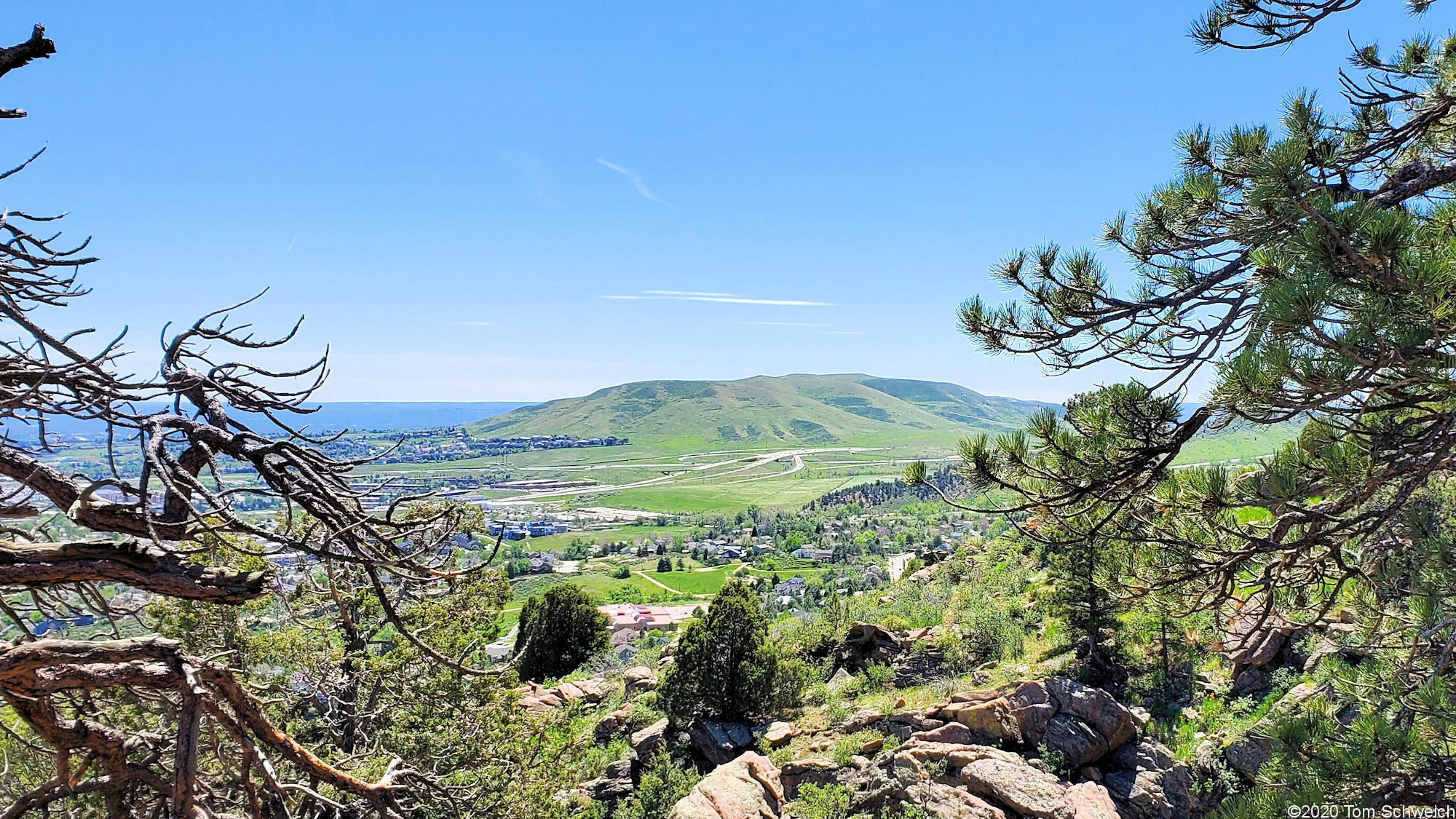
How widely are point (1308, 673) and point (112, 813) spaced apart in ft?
42.7

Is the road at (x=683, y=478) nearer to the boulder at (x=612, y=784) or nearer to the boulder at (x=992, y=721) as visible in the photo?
the boulder at (x=612, y=784)

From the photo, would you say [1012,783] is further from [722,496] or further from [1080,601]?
A: [722,496]

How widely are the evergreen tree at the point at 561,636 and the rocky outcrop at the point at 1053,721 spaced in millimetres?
14555

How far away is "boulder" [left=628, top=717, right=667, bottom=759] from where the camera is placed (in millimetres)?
12969

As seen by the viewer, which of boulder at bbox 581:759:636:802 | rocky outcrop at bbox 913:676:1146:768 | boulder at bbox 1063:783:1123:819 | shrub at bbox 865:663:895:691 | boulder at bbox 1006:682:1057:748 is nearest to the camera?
boulder at bbox 1063:783:1123:819

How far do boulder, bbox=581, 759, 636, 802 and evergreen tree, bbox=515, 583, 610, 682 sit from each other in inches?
382

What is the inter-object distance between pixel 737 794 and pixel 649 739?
20.4ft

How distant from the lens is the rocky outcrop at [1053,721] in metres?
9.52

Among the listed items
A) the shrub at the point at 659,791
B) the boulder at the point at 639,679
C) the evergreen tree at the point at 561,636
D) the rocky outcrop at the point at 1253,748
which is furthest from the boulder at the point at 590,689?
the rocky outcrop at the point at 1253,748

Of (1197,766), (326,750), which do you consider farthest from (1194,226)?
(326,750)

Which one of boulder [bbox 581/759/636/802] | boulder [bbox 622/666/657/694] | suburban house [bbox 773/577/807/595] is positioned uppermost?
boulder [bbox 581/759/636/802]

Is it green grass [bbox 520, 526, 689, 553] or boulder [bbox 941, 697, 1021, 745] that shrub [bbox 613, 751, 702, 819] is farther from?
green grass [bbox 520, 526, 689, 553]

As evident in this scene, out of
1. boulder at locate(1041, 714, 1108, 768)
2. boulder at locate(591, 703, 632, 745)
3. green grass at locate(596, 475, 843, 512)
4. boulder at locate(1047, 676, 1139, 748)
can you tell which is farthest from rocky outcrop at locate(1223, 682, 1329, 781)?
green grass at locate(596, 475, 843, 512)

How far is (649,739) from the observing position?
13336 millimetres
